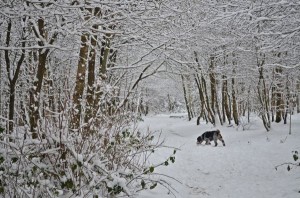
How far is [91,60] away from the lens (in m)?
6.79

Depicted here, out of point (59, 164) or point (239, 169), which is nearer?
point (59, 164)

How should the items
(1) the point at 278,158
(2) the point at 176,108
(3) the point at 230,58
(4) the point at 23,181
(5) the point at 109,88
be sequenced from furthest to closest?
(2) the point at 176,108 → (3) the point at 230,58 → (1) the point at 278,158 → (5) the point at 109,88 → (4) the point at 23,181

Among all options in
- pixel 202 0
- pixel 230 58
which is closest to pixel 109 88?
pixel 202 0

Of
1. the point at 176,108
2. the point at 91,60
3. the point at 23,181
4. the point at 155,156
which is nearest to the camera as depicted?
the point at 23,181

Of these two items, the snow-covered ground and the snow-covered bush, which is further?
the snow-covered ground

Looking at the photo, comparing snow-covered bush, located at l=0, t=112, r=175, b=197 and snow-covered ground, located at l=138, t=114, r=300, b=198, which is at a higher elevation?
snow-covered bush, located at l=0, t=112, r=175, b=197

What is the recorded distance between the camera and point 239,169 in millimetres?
8836

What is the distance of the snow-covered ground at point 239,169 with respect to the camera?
6562mm

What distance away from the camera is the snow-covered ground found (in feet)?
21.5

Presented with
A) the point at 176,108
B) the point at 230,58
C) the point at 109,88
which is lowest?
the point at 176,108

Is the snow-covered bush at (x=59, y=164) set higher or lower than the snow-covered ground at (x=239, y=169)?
higher

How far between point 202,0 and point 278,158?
552 cm

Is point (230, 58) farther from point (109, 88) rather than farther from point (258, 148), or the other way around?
point (109, 88)

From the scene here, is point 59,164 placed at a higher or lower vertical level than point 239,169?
higher
